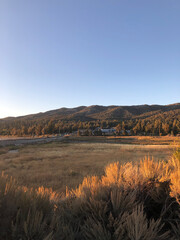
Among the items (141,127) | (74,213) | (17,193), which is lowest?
(141,127)

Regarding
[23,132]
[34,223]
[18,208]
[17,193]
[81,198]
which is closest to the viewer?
[34,223]

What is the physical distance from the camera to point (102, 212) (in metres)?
2.15

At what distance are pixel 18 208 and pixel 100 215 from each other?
1220 mm

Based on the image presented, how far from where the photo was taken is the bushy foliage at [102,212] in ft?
5.61

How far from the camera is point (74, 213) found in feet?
7.48

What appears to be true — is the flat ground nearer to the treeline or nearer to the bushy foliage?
the bushy foliage

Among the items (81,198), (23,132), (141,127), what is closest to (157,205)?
(81,198)

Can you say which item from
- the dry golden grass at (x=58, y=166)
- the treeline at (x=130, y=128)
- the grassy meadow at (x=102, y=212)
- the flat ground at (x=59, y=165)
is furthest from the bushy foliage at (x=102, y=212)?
the treeline at (x=130, y=128)

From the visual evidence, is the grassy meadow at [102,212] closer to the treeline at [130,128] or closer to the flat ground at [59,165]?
Result: the flat ground at [59,165]

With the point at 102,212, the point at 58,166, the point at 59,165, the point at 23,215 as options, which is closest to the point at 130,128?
the point at 59,165

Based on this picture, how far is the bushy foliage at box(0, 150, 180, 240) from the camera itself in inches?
67.4

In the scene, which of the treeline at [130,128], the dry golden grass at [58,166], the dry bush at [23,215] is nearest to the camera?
the dry bush at [23,215]

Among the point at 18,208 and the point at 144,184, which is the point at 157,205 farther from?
the point at 18,208

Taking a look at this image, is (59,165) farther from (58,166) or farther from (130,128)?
(130,128)
